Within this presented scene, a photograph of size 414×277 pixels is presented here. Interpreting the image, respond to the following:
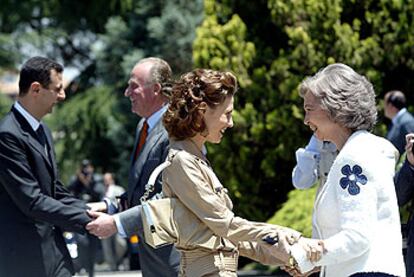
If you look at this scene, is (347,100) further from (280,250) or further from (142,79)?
(142,79)

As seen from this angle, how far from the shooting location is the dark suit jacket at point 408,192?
5829 mm

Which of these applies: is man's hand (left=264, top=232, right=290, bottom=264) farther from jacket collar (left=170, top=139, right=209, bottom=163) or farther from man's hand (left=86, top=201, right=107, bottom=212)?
man's hand (left=86, top=201, right=107, bottom=212)

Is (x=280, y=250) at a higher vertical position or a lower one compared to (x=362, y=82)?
lower

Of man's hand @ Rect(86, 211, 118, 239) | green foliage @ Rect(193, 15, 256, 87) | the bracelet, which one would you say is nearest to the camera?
the bracelet

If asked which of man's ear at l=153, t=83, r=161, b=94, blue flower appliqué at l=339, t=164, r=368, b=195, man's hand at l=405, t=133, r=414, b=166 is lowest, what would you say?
man's hand at l=405, t=133, r=414, b=166

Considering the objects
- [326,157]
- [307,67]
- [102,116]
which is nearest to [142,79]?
[326,157]

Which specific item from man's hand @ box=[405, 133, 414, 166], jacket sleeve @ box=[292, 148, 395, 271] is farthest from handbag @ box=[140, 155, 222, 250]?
man's hand @ box=[405, 133, 414, 166]

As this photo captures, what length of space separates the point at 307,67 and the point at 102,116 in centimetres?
1065

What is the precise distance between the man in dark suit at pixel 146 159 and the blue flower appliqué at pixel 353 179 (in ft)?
5.29

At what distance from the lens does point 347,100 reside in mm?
4113

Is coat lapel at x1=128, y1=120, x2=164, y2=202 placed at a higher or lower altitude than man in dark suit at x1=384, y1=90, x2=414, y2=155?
higher

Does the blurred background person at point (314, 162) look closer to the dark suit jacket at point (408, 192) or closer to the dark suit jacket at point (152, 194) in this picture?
the dark suit jacket at point (408, 192)

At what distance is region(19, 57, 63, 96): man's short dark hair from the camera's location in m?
5.80

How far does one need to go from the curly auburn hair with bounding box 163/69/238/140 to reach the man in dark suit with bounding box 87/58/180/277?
1.03 metres
